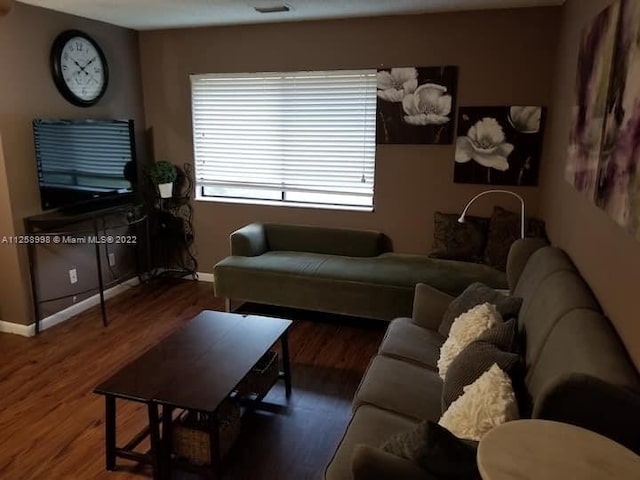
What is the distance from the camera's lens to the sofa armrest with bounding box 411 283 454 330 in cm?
262

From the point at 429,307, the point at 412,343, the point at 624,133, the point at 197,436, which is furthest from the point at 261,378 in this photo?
the point at 624,133

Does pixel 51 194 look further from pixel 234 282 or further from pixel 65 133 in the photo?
pixel 234 282

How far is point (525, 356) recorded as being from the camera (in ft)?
6.22

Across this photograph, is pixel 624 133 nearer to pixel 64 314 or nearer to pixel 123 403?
pixel 123 403

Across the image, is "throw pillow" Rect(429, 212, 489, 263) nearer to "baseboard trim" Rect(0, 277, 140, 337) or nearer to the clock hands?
"baseboard trim" Rect(0, 277, 140, 337)

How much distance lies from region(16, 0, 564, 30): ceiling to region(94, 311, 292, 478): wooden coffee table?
227 cm

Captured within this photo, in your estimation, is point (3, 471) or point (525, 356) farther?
point (3, 471)

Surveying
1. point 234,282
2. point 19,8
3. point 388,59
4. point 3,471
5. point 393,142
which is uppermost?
point 19,8

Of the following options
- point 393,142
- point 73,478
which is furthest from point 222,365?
point 393,142

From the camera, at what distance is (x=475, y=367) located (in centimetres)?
176

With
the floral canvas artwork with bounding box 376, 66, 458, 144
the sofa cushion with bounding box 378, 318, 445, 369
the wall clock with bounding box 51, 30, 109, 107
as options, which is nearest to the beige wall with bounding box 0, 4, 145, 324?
the wall clock with bounding box 51, 30, 109, 107

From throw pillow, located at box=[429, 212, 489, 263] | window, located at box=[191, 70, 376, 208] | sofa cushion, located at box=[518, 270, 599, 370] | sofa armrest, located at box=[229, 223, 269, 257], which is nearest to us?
sofa cushion, located at box=[518, 270, 599, 370]

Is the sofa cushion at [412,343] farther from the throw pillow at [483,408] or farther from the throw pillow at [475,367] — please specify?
the throw pillow at [483,408]

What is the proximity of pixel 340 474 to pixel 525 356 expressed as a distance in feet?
2.90
